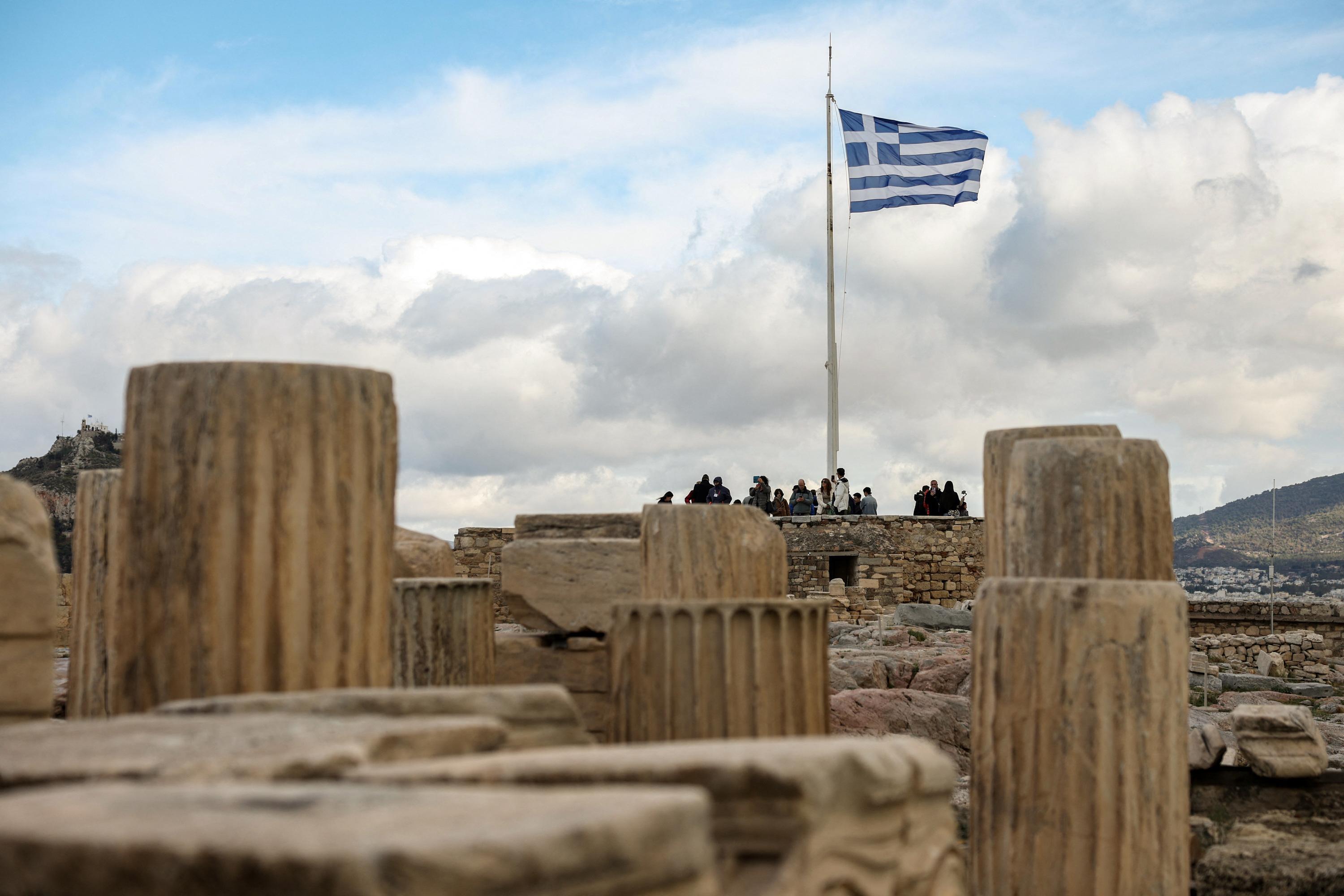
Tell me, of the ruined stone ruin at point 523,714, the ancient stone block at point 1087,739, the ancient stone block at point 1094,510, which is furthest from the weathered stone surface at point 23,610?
the ancient stone block at point 1094,510

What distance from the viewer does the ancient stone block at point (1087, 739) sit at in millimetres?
4102

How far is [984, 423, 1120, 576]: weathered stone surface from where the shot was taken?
17.4 feet

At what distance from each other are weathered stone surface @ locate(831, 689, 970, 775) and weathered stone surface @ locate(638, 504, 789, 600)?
8.07ft

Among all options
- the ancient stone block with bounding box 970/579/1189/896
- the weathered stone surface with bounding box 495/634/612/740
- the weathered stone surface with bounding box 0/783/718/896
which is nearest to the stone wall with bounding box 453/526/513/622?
the weathered stone surface with bounding box 495/634/612/740

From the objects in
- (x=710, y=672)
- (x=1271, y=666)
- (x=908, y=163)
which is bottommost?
(x=1271, y=666)

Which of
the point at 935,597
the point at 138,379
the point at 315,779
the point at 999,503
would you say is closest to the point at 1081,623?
the point at 999,503

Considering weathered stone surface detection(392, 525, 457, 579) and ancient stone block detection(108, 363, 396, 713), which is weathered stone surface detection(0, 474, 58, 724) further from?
weathered stone surface detection(392, 525, 457, 579)

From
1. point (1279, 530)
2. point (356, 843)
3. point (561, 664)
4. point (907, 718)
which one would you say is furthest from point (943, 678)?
point (1279, 530)

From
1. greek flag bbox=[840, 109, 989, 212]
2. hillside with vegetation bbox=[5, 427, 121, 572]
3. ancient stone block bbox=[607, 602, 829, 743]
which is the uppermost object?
greek flag bbox=[840, 109, 989, 212]

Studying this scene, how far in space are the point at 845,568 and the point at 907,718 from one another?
12.3 m

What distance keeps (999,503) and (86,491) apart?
4354mm

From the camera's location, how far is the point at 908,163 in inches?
725

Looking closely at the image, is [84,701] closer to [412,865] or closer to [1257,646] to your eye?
[412,865]

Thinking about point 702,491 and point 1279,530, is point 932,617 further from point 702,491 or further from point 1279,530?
point 1279,530
